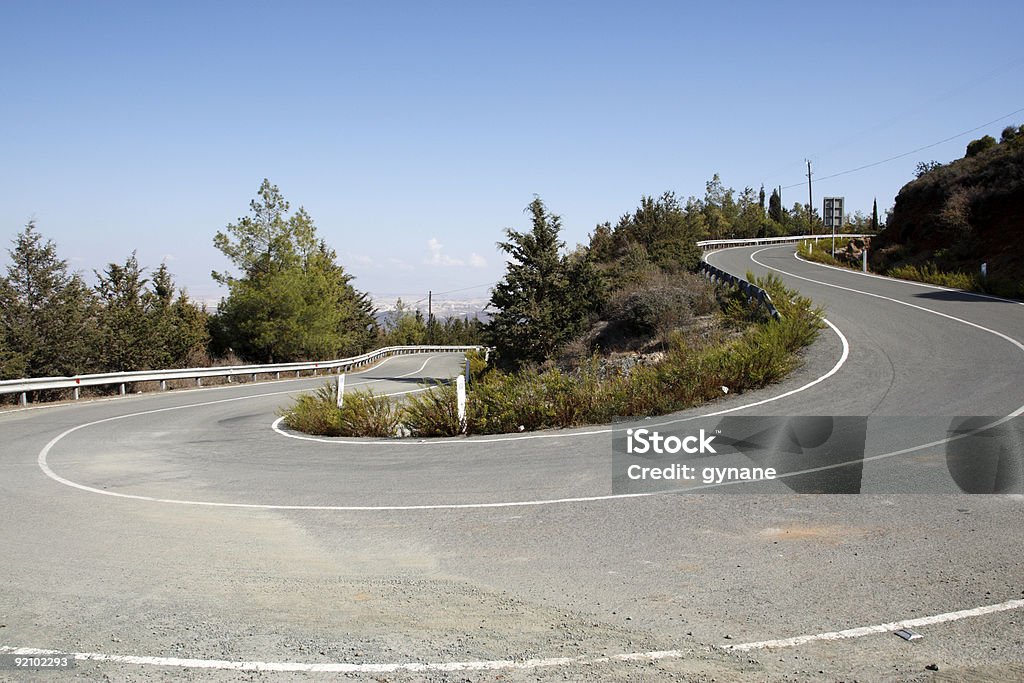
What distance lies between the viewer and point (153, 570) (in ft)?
21.3

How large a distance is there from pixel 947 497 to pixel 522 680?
542cm

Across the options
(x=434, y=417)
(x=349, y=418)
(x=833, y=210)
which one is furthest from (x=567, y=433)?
(x=833, y=210)

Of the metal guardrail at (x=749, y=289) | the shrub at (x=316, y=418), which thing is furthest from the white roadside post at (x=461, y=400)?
the metal guardrail at (x=749, y=289)

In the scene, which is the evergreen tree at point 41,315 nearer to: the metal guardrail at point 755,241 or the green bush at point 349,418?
the green bush at point 349,418

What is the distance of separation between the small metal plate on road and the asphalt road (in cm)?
7

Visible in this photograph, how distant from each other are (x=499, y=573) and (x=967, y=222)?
4123 centimetres

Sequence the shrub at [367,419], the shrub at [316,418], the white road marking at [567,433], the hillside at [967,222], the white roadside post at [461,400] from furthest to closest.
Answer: the hillside at [967,222] < the shrub at [316,418] < the shrub at [367,419] < the white roadside post at [461,400] < the white road marking at [567,433]

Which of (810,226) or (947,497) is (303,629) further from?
(810,226)

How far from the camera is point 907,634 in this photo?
462cm

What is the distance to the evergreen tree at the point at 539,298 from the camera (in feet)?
108

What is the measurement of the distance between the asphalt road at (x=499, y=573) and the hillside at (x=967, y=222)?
2604 cm

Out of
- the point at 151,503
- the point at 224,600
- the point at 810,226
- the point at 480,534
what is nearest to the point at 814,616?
the point at 480,534

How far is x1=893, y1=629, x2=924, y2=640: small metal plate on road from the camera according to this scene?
4.57 m

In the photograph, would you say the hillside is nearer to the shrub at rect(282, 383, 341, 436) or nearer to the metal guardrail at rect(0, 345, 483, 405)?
the shrub at rect(282, 383, 341, 436)
